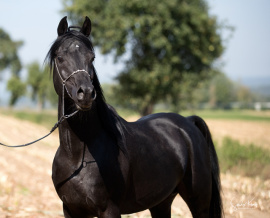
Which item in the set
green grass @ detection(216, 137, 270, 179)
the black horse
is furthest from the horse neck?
green grass @ detection(216, 137, 270, 179)

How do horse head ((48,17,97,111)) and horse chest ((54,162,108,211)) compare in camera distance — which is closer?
horse head ((48,17,97,111))

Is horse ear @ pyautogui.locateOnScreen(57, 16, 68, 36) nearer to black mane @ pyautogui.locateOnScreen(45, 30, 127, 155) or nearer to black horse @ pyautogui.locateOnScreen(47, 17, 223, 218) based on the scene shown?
black horse @ pyautogui.locateOnScreen(47, 17, 223, 218)

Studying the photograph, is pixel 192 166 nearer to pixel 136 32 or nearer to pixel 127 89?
pixel 136 32

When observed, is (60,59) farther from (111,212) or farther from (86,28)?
(111,212)

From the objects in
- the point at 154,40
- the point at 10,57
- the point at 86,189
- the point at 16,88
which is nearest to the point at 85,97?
the point at 86,189

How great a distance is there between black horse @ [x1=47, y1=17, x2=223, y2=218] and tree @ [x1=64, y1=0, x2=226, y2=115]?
566 inches

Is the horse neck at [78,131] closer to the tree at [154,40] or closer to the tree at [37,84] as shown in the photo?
the tree at [154,40]

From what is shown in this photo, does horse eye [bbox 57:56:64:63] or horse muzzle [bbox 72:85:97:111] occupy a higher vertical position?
horse eye [bbox 57:56:64:63]

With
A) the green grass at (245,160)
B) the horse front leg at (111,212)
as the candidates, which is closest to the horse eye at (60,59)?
the horse front leg at (111,212)

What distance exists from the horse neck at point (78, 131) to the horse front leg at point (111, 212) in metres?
0.52

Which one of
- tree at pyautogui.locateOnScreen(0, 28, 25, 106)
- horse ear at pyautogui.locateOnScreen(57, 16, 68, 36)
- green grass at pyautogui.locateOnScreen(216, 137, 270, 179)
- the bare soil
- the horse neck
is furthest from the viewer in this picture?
tree at pyautogui.locateOnScreen(0, 28, 25, 106)

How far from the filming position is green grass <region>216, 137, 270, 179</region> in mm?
9727

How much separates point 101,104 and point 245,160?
818 cm

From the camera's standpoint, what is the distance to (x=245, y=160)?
10352mm
